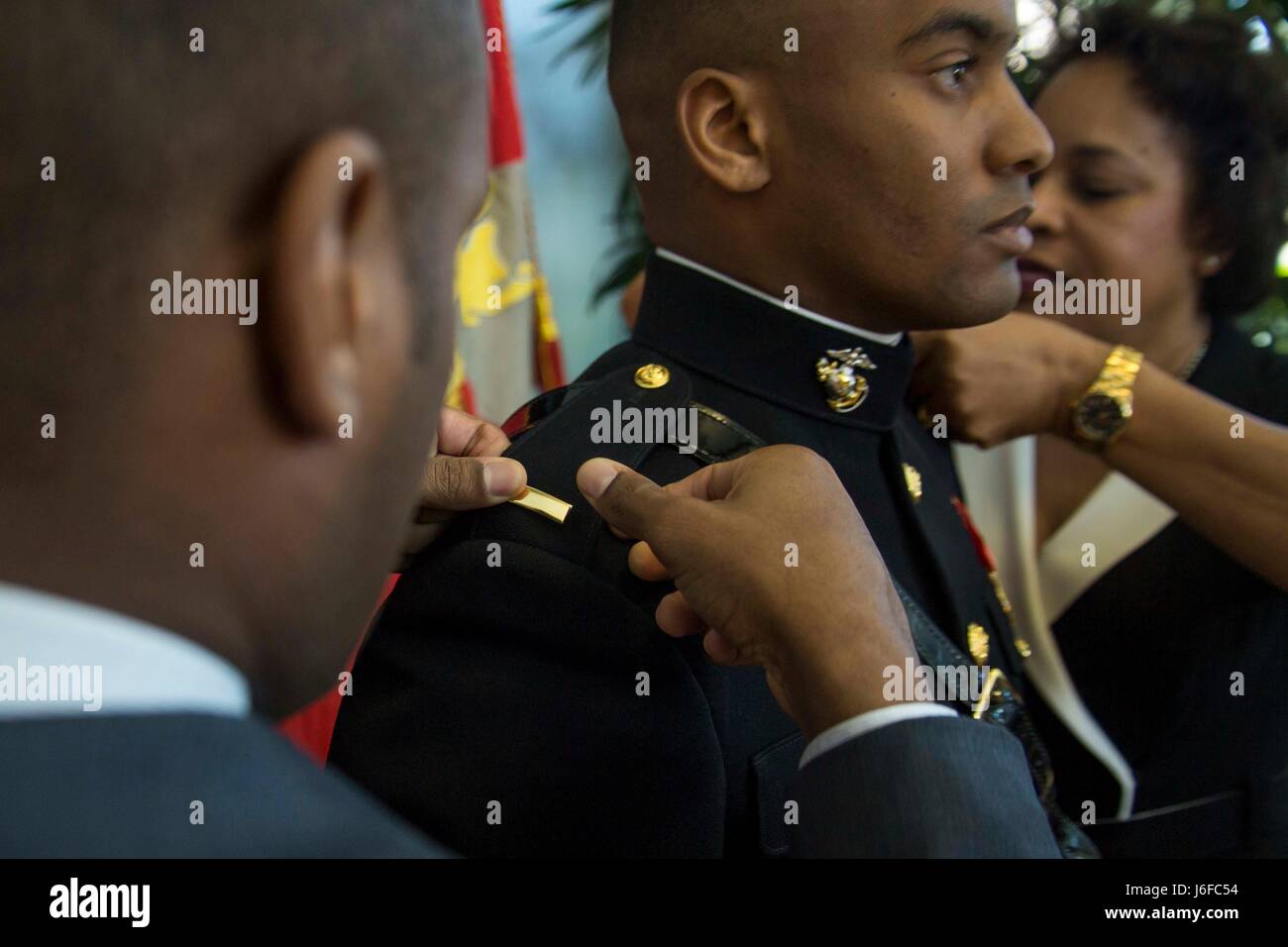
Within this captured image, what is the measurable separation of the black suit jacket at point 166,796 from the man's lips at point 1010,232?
25.7 inches

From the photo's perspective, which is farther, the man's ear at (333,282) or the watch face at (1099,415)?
the watch face at (1099,415)

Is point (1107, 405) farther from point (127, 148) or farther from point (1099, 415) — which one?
point (127, 148)

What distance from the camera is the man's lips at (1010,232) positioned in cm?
91

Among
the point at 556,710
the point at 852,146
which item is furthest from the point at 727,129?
the point at 556,710

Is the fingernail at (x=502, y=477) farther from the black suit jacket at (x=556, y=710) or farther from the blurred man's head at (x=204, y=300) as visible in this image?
the blurred man's head at (x=204, y=300)

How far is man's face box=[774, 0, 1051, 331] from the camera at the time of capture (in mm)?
868

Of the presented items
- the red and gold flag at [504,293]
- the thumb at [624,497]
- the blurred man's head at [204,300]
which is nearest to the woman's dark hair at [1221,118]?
the red and gold flag at [504,293]

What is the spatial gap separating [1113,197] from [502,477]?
943mm

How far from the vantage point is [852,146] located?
34.7 inches

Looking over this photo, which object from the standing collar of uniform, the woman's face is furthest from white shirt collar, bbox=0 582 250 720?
the woman's face

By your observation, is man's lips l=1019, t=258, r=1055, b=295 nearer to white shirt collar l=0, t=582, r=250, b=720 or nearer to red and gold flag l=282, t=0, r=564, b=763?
red and gold flag l=282, t=0, r=564, b=763

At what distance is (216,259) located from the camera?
1.38ft

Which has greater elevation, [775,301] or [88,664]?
[775,301]

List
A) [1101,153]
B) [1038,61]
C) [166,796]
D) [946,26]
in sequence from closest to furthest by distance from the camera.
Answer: [166,796], [946,26], [1101,153], [1038,61]
